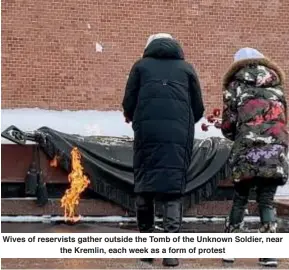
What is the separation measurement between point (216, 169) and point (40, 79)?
339 cm

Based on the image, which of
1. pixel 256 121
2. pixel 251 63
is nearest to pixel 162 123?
pixel 256 121

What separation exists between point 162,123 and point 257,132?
0.65m

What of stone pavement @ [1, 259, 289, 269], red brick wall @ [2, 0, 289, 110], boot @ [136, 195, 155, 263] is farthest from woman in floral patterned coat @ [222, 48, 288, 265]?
red brick wall @ [2, 0, 289, 110]

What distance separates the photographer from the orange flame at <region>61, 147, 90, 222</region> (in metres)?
7.70

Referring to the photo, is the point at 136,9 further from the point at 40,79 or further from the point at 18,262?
the point at 18,262

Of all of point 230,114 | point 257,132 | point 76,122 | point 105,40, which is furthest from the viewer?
point 105,40

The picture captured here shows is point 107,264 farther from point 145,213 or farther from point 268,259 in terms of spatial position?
point 268,259

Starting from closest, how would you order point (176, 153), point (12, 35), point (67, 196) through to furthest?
point (176, 153) → point (67, 196) → point (12, 35)

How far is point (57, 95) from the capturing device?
9.83 meters

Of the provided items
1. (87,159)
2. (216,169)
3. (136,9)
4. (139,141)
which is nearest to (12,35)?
(136,9)

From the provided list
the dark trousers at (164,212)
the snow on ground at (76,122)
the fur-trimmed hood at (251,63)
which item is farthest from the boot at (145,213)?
the snow on ground at (76,122)

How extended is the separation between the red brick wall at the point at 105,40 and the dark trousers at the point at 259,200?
233 inches

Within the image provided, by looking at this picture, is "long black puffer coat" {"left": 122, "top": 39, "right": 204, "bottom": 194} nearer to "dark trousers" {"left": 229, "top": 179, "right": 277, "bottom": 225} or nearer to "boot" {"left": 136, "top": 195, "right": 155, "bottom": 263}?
"boot" {"left": 136, "top": 195, "right": 155, "bottom": 263}

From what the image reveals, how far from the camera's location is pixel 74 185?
8.27m
